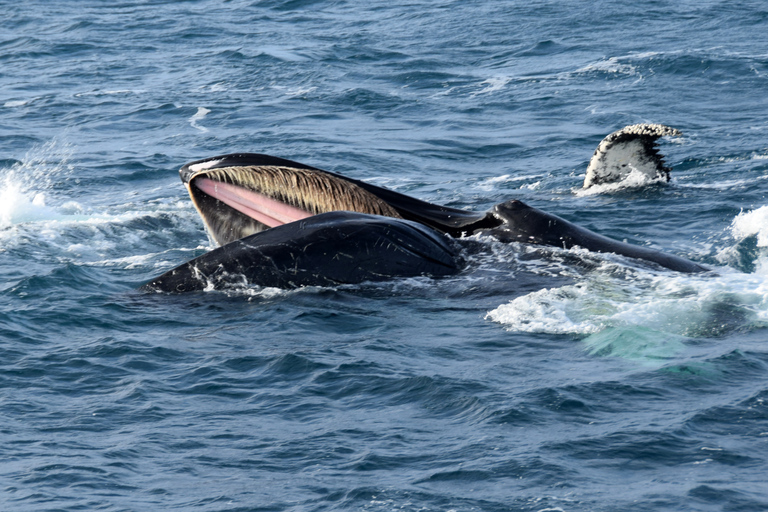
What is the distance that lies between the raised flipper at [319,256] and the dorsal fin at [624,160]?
7253 mm

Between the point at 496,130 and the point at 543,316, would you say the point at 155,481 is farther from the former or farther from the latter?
the point at 496,130

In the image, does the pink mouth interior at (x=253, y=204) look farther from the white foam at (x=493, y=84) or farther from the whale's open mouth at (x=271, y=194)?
the white foam at (x=493, y=84)

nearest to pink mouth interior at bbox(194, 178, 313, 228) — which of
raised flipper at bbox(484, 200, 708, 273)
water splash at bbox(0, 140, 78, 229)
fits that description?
→ raised flipper at bbox(484, 200, 708, 273)

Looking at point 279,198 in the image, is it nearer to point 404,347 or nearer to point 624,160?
point 404,347

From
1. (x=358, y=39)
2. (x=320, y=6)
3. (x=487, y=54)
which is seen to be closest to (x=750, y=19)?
(x=487, y=54)

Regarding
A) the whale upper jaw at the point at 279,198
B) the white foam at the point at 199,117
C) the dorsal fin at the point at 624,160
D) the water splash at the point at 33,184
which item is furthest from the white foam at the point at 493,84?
the whale upper jaw at the point at 279,198

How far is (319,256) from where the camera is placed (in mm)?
11484

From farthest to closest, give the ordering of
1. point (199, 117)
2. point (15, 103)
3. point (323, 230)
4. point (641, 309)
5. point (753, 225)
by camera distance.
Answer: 1. point (15, 103)
2. point (199, 117)
3. point (753, 225)
4. point (323, 230)
5. point (641, 309)

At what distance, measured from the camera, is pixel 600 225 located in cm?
1630

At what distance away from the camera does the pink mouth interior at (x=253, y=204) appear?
12.4m

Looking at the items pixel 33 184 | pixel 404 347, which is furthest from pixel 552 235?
pixel 33 184

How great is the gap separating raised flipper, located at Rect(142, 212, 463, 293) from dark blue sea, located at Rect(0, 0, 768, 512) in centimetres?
17

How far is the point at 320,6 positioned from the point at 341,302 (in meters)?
32.4

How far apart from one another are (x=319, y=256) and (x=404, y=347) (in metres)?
1.71
